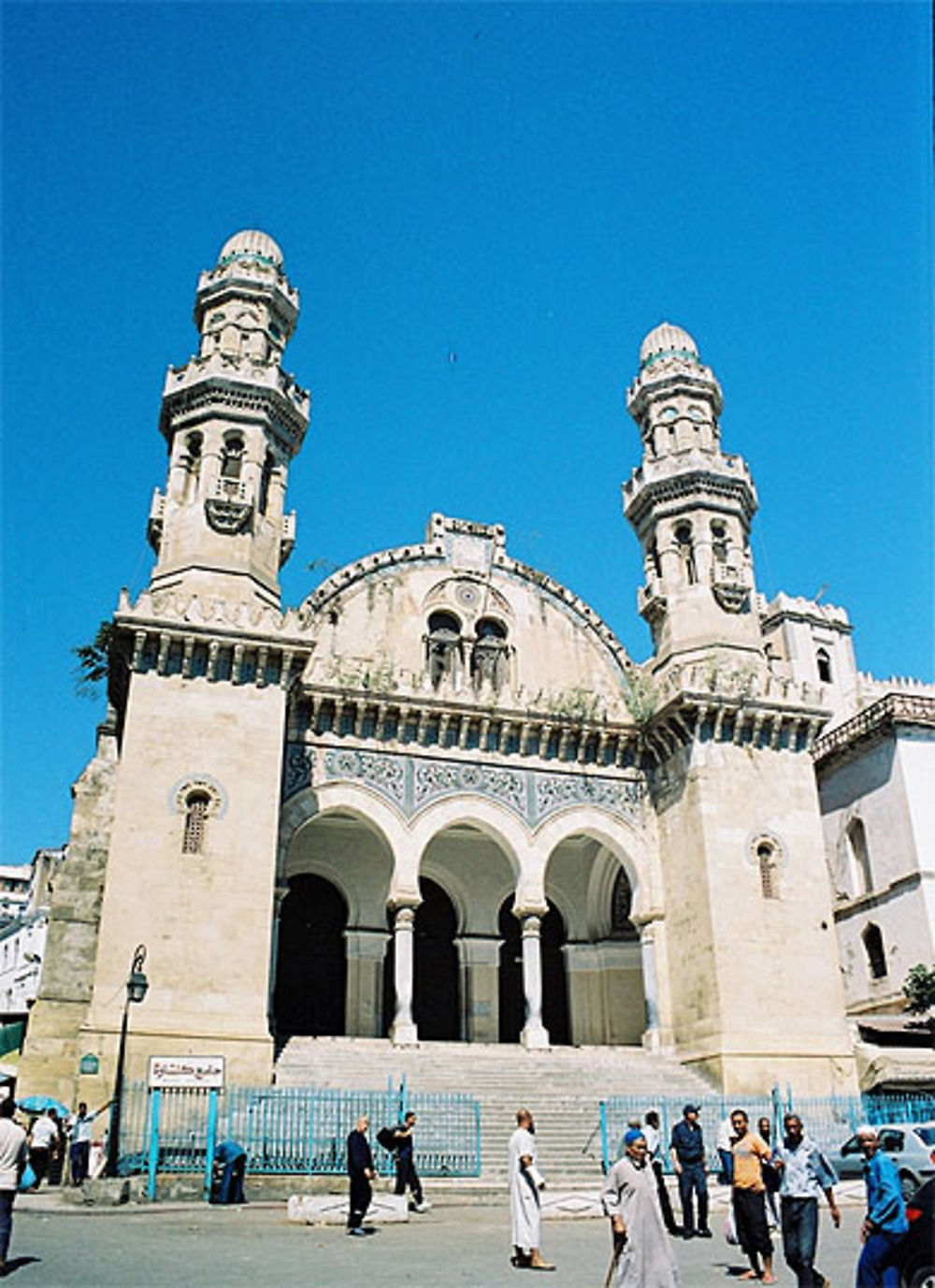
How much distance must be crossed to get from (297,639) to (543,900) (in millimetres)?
7341

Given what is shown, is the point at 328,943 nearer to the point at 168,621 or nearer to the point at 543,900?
the point at 543,900

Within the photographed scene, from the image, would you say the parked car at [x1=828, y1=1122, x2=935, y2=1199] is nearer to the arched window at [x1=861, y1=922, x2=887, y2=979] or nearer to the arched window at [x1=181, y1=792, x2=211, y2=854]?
the arched window at [x1=181, y1=792, x2=211, y2=854]

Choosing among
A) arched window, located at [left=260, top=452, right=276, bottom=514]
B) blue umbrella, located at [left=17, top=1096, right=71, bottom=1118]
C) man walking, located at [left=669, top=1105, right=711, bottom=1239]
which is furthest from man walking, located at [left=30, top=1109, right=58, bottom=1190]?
arched window, located at [left=260, top=452, right=276, bottom=514]

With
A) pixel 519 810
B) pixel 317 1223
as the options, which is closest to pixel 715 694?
pixel 519 810

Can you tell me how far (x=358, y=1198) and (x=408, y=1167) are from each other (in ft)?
7.22

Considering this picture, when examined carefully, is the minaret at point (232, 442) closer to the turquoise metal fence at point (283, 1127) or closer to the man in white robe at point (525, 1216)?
the turquoise metal fence at point (283, 1127)

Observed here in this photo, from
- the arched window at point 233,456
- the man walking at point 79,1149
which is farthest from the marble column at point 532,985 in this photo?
the arched window at point 233,456

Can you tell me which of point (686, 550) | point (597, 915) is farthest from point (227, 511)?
point (597, 915)

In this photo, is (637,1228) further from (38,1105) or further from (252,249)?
(252,249)

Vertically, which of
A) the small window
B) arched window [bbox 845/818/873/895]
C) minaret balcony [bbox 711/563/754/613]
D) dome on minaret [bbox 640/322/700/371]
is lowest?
the small window

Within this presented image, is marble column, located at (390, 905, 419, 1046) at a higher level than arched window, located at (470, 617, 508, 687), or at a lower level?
lower

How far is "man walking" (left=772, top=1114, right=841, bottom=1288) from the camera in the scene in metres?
Answer: 8.39

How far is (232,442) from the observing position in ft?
76.0

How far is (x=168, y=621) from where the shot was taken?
65.6 feet
